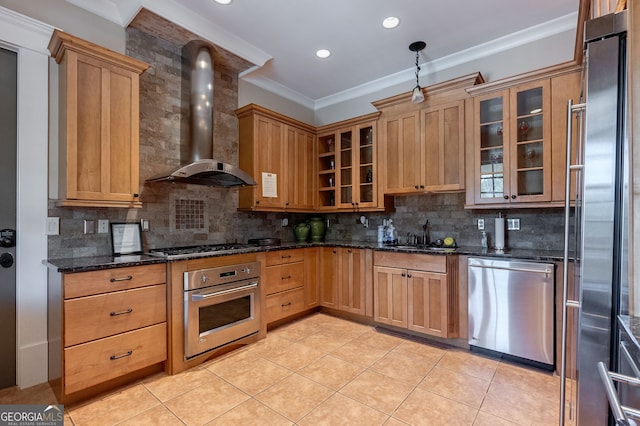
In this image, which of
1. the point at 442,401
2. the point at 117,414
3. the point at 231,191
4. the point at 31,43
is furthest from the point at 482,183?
the point at 31,43

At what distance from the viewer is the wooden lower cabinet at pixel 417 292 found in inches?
111

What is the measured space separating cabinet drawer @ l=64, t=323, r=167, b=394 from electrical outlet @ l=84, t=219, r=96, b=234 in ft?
2.99

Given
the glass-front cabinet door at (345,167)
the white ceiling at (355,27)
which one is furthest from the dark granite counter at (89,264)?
the glass-front cabinet door at (345,167)

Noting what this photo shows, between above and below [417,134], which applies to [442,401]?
below

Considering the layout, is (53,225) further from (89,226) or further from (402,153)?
(402,153)

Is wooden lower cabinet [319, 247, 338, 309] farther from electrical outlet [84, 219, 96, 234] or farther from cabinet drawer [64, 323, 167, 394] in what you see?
electrical outlet [84, 219, 96, 234]

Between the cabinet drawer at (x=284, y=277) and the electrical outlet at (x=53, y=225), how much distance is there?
1768 millimetres

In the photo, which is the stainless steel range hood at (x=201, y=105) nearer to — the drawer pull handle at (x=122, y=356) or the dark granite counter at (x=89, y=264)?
the dark granite counter at (x=89, y=264)

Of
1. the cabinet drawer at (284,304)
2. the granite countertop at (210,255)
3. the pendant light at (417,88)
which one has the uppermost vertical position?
the pendant light at (417,88)

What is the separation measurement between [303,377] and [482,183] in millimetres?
2364

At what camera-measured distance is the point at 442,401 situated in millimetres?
2002

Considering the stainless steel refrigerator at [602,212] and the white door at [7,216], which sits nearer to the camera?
the stainless steel refrigerator at [602,212]

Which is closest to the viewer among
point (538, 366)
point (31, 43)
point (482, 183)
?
point (31, 43)

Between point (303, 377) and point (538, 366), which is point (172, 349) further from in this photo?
point (538, 366)
